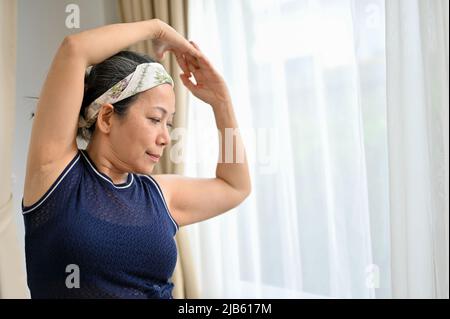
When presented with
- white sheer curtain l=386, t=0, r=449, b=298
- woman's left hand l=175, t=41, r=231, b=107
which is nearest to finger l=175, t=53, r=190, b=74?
woman's left hand l=175, t=41, r=231, b=107

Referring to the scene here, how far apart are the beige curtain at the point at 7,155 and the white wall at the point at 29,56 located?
37cm

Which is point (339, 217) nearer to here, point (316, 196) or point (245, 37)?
point (316, 196)

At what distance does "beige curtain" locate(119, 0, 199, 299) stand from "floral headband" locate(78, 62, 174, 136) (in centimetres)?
119

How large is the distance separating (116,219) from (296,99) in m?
1.14

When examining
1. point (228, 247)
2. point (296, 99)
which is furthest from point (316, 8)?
point (228, 247)

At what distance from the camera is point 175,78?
7.91 feet

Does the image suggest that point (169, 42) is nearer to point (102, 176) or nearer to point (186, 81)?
point (186, 81)

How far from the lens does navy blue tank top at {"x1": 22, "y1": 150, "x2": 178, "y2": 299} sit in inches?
40.5

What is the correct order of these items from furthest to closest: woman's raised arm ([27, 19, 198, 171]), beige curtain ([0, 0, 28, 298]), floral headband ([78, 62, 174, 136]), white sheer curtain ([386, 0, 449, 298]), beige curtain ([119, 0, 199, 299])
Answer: beige curtain ([119, 0, 199, 299]) → beige curtain ([0, 0, 28, 298]) → white sheer curtain ([386, 0, 449, 298]) → floral headband ([78, 62, 174, 136]) → woman's raised arm ([27, 19, 198, 171])

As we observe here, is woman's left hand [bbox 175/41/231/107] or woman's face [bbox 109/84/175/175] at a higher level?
woman's left hand [bbox 175/41/231/107]

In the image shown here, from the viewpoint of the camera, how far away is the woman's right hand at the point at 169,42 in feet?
4.00

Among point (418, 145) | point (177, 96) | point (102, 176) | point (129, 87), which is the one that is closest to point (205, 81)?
point (129, 87)

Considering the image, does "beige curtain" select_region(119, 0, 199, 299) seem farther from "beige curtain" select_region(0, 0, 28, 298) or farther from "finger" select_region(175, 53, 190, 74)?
"finger" select_region(175, 53, 190, 74)

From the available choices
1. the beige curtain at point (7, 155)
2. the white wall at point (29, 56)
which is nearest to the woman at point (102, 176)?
the beige curtain at point (7, 155)
